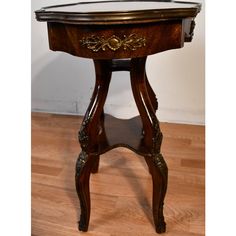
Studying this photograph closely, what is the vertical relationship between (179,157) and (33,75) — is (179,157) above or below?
below

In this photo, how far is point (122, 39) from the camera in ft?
2.28

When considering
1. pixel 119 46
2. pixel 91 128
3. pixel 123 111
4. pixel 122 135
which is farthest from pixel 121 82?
pixel 119 46

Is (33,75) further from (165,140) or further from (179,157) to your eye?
(179,157)

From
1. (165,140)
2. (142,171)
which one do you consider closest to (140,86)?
(142,171)

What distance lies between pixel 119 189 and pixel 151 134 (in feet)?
1.23

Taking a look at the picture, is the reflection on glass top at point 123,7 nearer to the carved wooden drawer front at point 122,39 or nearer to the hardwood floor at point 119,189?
the carved wooden drawer front at point 122,39

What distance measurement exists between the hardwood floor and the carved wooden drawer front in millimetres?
580

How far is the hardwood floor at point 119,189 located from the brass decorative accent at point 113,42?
1.94 ft

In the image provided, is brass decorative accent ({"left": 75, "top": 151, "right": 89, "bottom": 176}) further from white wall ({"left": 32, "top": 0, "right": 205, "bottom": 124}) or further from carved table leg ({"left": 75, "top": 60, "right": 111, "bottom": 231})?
white wall ({"left": 32, "top": 0, "right": 205, "bottom": 124})

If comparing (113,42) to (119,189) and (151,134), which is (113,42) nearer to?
(151,134)

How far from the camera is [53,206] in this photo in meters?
1.09

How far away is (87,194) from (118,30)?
1.73 feet

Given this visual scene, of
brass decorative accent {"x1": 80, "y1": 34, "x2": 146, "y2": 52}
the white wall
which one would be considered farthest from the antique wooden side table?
the white wall
